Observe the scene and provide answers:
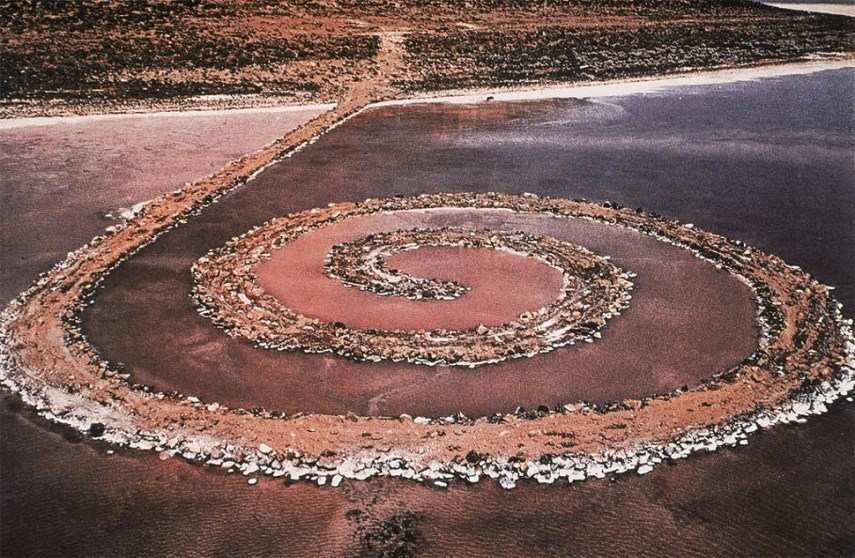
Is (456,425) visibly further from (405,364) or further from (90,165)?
(90,165)

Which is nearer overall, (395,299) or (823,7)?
(395,299)

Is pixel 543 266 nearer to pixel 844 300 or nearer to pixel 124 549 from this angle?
pixel 844 300

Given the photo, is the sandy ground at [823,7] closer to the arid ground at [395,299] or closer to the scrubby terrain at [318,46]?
the scrubby terrain at [318,46]

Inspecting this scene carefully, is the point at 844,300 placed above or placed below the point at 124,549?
above

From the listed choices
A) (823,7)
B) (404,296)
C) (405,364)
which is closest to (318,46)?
(404,296)

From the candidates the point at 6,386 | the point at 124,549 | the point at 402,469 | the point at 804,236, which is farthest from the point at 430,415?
the point at 804,236

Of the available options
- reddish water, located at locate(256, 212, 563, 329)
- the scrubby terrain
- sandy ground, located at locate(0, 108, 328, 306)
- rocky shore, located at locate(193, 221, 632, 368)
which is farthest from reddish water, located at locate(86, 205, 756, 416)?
the scrubby terrain
